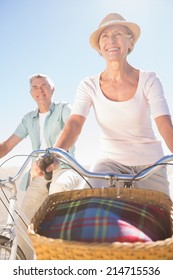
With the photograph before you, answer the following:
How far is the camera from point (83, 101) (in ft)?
8.13

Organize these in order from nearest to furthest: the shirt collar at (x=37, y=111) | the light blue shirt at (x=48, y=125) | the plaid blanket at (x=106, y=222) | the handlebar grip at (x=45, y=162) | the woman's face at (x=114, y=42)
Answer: the plaid blanket at (x=106, y=222), the handlebar grip at (x=45, y=162), the woman's face at (x=114, y=42), the light blue shirt at (x=48, y=125), the shirt collar at (x=37, y=111)

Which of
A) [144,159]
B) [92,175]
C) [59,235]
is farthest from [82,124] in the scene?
[59,235]

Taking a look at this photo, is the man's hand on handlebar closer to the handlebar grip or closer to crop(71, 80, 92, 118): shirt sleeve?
the handlebar grip

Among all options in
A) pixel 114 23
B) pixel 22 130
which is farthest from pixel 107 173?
pixel 22 130

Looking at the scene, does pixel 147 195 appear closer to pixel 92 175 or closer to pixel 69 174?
pixel 92 175

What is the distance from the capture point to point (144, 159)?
2330 millimetres

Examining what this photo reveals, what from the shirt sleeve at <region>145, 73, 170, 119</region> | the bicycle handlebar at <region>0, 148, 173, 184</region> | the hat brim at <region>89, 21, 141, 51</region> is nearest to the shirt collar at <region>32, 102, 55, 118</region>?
the hat brim at <region>89, 21, 141, 51</region>

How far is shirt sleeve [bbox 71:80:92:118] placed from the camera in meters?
2.48

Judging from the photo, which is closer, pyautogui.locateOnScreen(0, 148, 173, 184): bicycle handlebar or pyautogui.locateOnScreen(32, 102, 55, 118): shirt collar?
pyautogui.locateOnScreen(0, 148, 173, 184): bicycle handlebar

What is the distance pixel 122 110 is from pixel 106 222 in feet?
3.66

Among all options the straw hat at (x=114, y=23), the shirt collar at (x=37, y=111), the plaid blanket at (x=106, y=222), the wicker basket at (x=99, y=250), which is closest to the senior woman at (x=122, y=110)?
the straw hat at (x=114, y=23)

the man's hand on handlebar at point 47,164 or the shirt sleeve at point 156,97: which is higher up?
the shirt sleeve at point 156,97

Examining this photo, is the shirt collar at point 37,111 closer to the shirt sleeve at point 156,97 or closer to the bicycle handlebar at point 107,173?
the shirt sleeve at point 156,97

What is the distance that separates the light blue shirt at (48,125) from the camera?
352 cm
